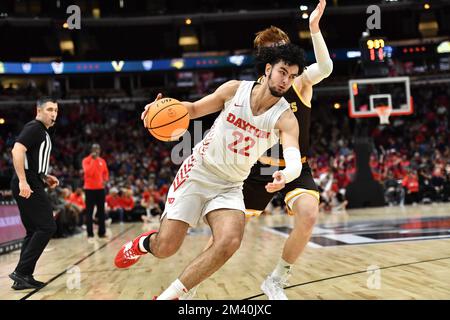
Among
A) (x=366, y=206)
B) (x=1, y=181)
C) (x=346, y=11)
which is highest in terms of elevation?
(x=346, y=11)

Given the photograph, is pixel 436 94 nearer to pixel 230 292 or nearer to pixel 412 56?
pixel 412 56

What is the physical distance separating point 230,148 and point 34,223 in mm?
2622

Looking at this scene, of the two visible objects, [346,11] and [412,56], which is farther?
[346,11]

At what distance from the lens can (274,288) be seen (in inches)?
166

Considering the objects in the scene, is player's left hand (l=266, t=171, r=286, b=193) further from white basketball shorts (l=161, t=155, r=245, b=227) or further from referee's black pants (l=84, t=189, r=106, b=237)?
referee's black pants (l=84, t=189, r=106, b=237)

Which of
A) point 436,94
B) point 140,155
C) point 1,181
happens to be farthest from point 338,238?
point 436,94

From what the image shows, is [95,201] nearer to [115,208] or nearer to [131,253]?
[115,208]

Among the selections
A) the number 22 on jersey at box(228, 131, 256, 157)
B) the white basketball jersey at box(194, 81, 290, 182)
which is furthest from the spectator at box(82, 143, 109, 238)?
the number 22 on jersey at box(228, 131, 256, 157)

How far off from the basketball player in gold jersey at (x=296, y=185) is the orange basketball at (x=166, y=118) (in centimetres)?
79

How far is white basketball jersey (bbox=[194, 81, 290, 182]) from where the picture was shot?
3801mm
